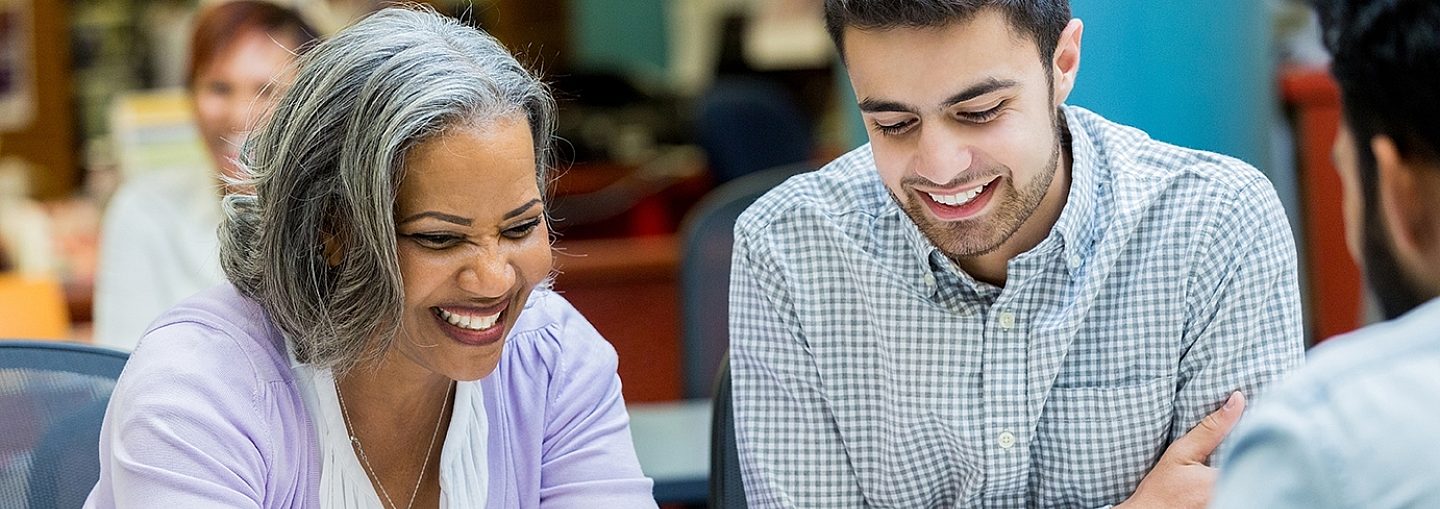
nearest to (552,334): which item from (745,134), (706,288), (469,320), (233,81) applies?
(469,320)

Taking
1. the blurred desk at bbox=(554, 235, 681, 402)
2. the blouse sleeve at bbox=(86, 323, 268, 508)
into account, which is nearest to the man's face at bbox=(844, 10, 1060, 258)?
the blouse sleeve at bbox=(86, 323, 268, 508)

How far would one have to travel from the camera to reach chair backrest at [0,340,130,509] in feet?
5.61

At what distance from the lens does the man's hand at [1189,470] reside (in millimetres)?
1582

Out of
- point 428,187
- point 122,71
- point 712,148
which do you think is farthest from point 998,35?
point 122,71

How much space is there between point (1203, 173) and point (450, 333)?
2.51 ft

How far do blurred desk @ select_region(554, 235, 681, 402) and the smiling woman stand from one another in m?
1.75

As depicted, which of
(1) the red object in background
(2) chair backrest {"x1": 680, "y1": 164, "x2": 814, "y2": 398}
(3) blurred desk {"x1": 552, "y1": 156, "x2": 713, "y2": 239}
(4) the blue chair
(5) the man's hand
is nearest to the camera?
(5) the man's hand

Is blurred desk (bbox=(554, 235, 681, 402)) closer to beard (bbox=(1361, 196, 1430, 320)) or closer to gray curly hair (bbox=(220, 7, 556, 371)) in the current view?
gray curly hair (bbox=(220, 7, 556, 371))

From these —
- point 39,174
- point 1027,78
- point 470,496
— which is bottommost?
point 39,174

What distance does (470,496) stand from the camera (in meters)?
1.69

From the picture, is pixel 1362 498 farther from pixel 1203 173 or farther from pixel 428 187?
pixel 428 187

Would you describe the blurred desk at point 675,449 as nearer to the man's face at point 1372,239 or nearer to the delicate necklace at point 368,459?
the delicate necklace at point 368,459

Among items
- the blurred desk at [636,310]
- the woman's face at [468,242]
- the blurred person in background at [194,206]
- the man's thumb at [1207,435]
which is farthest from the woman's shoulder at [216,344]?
the blurred desk at [636,310]

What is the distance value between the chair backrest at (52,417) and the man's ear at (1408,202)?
125 centimetres
